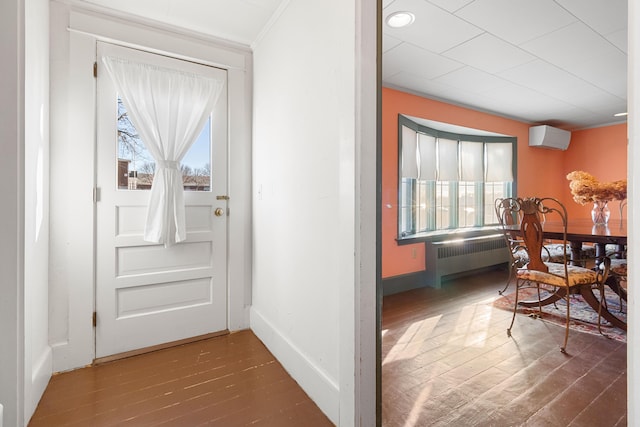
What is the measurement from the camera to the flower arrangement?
9.15 feet

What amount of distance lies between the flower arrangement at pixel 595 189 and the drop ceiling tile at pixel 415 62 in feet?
5.46

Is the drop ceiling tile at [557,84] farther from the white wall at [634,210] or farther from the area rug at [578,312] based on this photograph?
the white wall at [634,210]

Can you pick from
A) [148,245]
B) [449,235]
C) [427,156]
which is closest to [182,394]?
[148,245]

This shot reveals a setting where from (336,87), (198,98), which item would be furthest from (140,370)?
(336,87)

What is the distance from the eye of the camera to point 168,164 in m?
2.23

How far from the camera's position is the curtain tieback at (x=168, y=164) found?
2207mm

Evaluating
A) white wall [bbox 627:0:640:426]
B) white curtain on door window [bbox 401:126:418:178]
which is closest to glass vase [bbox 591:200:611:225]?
white curtain on door window [bbox 401:126:418:178]

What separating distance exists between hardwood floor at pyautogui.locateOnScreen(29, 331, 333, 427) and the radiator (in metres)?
2.44

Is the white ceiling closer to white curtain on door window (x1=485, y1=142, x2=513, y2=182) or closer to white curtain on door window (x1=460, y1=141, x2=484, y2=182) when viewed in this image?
white curtain on door window (x1=460, y1=141, x2=484, y2=182)

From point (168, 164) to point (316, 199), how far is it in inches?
49.7

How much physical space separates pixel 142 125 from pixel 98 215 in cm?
69

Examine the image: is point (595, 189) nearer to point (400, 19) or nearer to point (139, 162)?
point (400, 19)

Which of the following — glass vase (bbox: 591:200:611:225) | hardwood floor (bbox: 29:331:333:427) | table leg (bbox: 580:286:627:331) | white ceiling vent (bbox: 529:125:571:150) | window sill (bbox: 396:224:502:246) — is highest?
white ceiling vent (bbox: 529:125:571:150)
